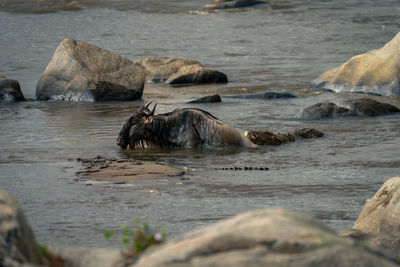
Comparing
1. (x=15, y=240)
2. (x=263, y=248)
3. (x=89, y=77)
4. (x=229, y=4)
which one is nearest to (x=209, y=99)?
(x=89, y=77)

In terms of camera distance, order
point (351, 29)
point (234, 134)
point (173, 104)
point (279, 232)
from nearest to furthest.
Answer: point (279, 232), point (234, 134), point (173, 104), point (351, 29)

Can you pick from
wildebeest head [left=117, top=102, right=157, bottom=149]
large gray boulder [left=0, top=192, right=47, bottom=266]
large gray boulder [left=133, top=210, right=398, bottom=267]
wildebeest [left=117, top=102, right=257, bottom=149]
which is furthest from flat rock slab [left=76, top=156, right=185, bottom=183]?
large gray boulder [left=133, top=210, right=398, bottom=267]

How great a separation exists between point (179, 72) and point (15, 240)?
1504 cm

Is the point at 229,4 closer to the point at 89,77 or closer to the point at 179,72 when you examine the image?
the point at 179,72

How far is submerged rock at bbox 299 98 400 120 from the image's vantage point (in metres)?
13.0

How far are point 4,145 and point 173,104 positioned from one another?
14.3 feet

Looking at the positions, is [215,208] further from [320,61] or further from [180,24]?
[180,24]

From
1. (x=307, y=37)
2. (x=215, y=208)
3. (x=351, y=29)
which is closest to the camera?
(x=215, y=208)

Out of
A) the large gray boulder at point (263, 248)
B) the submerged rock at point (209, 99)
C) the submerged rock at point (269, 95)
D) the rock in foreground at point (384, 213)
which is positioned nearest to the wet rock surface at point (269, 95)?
the submerged rock at point (269, 95)

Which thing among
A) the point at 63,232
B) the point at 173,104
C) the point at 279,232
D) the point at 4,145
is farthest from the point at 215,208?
the point at 173,104

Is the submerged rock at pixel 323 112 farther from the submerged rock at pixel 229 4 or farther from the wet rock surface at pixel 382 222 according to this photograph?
the submerged rock at pixel 229 4

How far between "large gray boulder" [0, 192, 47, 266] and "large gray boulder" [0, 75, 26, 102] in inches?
462

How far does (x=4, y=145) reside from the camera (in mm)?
11086

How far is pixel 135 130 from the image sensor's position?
10898 millimetres
